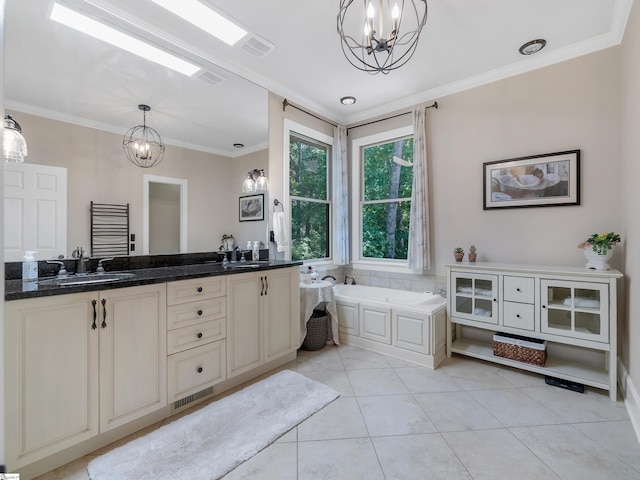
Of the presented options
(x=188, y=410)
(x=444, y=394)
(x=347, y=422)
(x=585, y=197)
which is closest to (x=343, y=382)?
(x=347, y=422)

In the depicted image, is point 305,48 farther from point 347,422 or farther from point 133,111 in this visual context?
point 347,422

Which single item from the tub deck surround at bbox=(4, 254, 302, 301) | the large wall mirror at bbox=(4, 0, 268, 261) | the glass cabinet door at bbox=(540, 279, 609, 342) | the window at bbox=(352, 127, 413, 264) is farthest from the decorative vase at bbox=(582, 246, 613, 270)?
the large wall mirror at bbox=(4, 0, 268, 261)

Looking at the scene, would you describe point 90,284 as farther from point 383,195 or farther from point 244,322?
point 383,195

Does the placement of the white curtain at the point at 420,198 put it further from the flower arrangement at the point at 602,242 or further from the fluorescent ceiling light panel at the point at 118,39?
the fluorescent ceiling light panel at the point at 118,39

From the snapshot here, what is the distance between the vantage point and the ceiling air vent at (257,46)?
2461mm

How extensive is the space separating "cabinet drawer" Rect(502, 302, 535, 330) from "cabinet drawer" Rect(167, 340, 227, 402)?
241 centimetres

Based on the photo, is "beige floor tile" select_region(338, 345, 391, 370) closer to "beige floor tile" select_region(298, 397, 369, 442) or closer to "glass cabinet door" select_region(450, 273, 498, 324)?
"beige floor tile" select_region(298, 397, 369, 442)

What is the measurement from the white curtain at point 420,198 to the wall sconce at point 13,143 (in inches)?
131

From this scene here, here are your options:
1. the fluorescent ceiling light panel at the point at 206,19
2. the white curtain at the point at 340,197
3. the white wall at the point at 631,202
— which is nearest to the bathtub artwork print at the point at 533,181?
the white wall at the point at 631,202

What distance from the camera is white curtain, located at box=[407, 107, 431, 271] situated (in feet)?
11.0

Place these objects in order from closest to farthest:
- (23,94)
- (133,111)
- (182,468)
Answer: (182,468) → (23,94) → (133,111)

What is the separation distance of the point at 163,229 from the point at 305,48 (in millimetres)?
1971

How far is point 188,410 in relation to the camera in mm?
2090

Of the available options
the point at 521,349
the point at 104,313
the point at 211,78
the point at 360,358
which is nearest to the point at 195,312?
the point at 104,313
